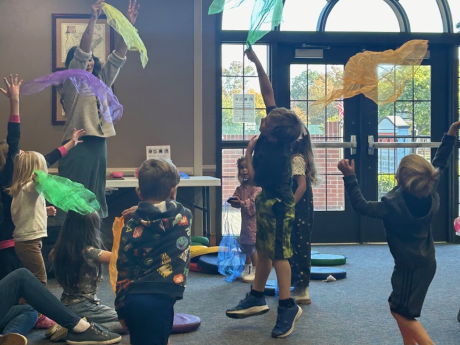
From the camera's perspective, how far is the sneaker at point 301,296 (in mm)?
3381

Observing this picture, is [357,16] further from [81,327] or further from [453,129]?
[81,327]

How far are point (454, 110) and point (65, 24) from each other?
395cm

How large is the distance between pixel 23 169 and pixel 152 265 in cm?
123

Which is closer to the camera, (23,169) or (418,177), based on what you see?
(418,177)

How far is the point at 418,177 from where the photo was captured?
2.28 m

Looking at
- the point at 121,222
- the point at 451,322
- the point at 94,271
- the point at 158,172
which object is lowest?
the point at 451,322

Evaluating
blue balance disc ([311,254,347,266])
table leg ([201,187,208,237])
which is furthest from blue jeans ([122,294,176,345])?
table leg ([201,187,208,237])

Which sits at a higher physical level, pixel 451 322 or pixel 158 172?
pixel 158 172

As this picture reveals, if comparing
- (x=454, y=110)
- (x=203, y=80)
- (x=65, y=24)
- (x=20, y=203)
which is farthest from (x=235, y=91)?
(x=20, y=203)

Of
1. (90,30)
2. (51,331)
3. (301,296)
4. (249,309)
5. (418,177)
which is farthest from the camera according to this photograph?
(301,296)

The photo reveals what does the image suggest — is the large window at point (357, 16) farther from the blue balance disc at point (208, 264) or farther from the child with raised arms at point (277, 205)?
the child with raised arms at point (277, 205)

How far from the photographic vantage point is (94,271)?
2.73 m

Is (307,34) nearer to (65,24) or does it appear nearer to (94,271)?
(65,24)

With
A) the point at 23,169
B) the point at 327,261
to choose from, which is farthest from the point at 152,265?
the point at 327,261
